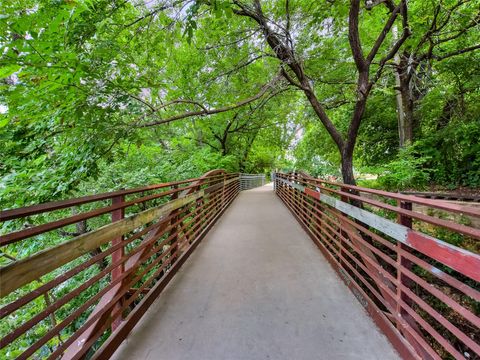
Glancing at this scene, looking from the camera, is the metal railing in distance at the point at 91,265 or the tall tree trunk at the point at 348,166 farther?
the tall tree trunk at the point at 348,166

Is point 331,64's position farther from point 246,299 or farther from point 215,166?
point 246,299

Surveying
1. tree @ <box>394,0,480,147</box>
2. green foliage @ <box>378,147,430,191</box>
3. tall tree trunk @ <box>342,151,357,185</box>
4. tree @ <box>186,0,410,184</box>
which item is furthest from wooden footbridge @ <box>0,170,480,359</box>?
tree @ <box>394,0,480,147</box>

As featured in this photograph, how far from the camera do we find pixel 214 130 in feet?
42.6

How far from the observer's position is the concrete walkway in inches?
70.1

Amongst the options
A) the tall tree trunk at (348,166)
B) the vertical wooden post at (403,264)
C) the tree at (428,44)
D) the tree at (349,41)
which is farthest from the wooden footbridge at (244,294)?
the tree at (428,44)

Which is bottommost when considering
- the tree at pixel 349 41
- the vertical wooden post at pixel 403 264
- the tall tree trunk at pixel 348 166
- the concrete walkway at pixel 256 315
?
the concrete walkway at pixel 256 315

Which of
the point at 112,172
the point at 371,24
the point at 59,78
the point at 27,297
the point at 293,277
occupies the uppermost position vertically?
the point at 371,24

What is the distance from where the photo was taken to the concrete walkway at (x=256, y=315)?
1779 millimetres

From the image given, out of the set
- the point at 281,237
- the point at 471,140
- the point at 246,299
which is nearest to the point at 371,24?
the point at 471,140

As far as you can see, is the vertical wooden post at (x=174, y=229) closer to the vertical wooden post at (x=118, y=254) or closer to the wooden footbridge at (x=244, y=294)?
the wooden footbridge at (x=244, y=294)

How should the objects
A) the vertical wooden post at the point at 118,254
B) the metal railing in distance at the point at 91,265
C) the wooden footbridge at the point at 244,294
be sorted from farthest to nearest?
the vertical wooden post at the point at 118,254
the wooden footbridge at the point at 244,294
the metal railing in distance at the point at 91,265

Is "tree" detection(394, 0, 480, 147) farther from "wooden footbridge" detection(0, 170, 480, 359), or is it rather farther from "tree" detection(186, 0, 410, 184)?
"wooden footbridge" detection(0, 170, 480, 359)

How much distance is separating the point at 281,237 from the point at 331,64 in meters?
4.47

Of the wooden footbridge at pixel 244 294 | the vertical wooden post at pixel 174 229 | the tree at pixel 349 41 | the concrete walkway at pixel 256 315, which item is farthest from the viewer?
the tree at pixel 349 41
